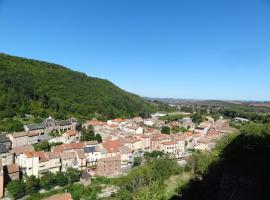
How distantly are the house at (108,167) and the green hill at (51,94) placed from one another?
847 inches

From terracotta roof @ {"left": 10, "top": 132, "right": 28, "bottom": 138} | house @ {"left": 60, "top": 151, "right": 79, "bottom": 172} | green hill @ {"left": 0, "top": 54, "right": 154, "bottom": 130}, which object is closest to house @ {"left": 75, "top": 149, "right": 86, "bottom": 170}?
house @ {"left": 60, "top": 151, "right": 79, "bottom": 172}

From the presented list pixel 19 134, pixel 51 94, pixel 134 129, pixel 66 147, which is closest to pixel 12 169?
pixel 66 147

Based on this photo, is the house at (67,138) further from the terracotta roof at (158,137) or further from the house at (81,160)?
the terracotta roof at (158,137)

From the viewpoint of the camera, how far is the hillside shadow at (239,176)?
594 inches

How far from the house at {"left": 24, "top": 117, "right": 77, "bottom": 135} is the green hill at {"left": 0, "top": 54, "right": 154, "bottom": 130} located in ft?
16.2

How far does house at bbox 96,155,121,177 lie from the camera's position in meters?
31.2

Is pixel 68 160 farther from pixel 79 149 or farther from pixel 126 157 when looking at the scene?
pixel 126 157

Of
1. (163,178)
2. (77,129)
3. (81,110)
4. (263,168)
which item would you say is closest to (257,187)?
(263,168)

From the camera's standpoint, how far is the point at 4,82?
56281 mm

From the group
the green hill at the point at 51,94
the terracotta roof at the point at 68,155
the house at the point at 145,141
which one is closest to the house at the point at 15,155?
the terracotta roof at the point at 68,155

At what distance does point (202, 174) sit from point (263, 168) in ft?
22.6

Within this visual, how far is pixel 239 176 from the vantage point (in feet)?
54.4

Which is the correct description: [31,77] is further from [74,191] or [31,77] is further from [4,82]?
[74,191]

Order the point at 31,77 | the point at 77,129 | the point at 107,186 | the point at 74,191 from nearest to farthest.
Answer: the point at 74,191 → the point at 107,186 → the point at 77,129 → the point at 31,77
